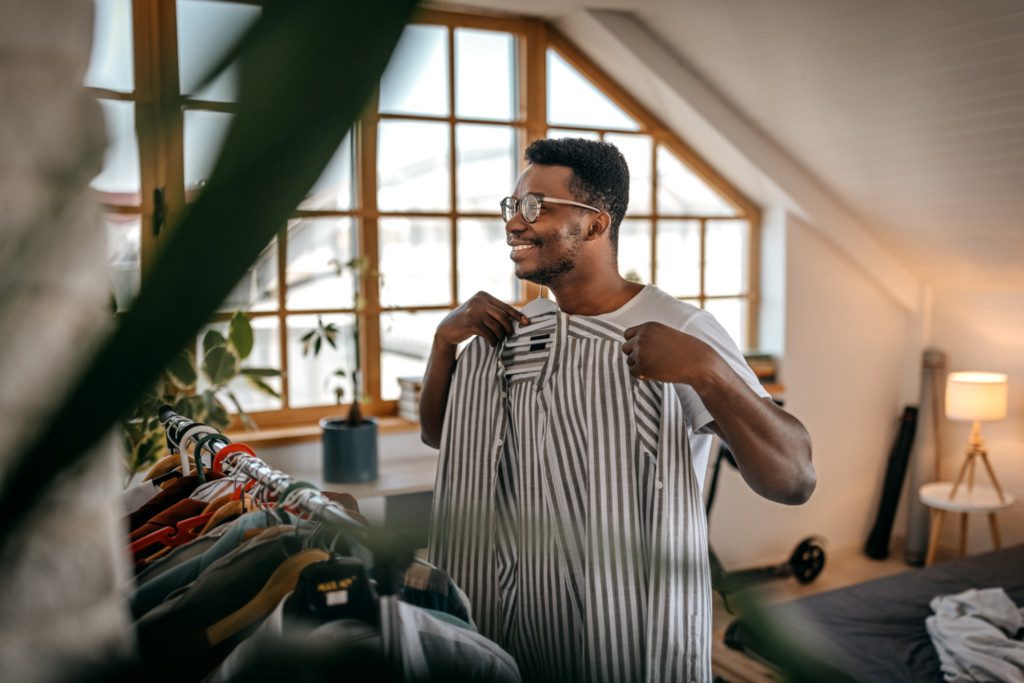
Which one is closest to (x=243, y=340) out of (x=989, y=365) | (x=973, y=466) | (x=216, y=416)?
(x=216, y=416)

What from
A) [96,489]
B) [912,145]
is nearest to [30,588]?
[96,489]

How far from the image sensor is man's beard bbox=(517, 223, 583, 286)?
4.92 feet

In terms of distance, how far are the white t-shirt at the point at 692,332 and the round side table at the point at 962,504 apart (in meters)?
3.15

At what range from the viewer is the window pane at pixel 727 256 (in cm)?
454

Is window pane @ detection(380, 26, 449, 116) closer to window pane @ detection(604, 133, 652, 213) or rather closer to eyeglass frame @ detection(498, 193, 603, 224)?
eyeglass frame @ detection(498, 193, 603, 224)

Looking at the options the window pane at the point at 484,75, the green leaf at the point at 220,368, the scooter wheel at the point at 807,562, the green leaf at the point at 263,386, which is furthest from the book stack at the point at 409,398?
the scooter wheel at the point at 807,562

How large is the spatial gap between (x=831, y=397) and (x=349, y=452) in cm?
264

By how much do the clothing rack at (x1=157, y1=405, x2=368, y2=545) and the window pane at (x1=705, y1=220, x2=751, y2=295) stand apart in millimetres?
3358

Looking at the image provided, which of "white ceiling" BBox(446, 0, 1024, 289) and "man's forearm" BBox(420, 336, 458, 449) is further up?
"white ceiling" BBox(446, 0, 1024, 289)

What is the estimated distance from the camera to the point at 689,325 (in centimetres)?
141

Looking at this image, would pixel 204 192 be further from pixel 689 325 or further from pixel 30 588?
pixel 689 325

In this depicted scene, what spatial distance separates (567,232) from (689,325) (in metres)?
0.25

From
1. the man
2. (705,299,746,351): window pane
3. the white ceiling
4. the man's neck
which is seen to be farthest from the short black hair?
(705,299,746,351): window pane

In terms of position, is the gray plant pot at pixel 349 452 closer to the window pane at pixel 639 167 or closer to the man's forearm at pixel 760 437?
the window pane at pixel 639 167
